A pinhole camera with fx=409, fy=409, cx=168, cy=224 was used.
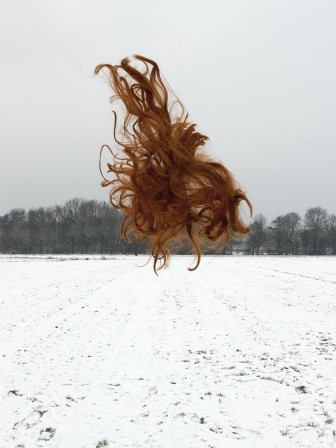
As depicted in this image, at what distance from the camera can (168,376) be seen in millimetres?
8031

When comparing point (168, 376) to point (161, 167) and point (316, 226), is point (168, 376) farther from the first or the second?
point (316, 226)

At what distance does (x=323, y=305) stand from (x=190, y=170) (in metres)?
15.7

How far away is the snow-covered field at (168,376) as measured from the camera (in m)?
5.79

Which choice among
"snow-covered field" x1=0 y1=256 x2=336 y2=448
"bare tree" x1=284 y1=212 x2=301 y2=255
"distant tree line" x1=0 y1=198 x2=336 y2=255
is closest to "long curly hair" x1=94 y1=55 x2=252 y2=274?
"snow-covered field" x1=0 y1=256 x2=336 y2=448

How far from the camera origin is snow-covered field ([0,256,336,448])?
228 inches

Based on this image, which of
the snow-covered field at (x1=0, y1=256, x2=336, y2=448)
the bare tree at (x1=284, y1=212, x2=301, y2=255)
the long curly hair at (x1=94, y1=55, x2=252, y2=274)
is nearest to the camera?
the long curly hair at (x1=94, y1=55, x2=252, y2=274)

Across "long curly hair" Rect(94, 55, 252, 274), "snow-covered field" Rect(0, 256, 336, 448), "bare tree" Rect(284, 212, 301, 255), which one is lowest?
"snow-covered field" Rect(0, 256, 336, 448)

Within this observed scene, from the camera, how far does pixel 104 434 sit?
18.9ft

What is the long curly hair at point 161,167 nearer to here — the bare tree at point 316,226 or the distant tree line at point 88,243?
the distant tree line at point 88,243

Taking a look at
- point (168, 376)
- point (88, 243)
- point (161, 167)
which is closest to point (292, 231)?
point (88, 243)

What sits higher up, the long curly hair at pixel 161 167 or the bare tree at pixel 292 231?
the bare tree at pixel 292 231

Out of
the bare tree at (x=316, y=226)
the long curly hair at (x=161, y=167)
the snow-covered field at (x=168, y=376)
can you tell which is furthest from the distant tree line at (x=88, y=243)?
the long curly hair at (x=161, y=167)

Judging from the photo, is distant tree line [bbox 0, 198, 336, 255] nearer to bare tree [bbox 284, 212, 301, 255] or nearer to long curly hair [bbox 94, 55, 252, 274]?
bare tree [bbox 284, 212, 301, 255]

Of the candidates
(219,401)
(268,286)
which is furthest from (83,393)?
(268,286)
